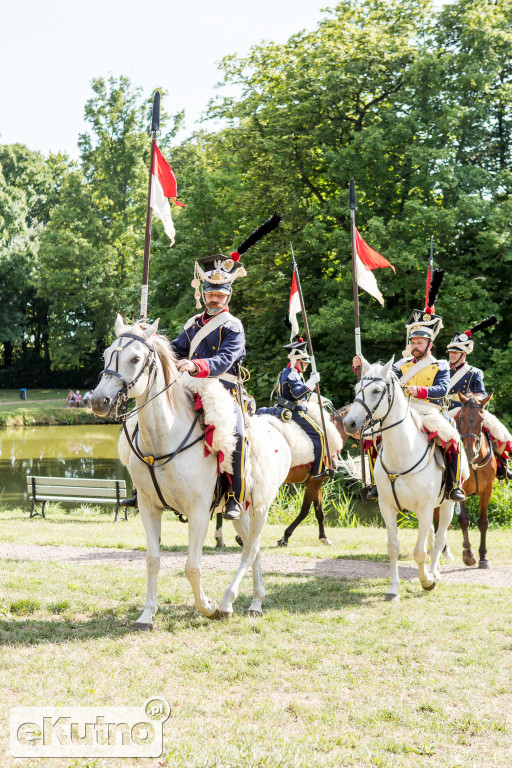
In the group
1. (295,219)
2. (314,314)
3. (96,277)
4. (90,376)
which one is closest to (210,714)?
(314,314)

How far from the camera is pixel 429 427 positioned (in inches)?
344

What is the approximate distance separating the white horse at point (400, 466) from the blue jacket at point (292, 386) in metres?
3.89

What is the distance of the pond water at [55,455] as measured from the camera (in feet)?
81.4

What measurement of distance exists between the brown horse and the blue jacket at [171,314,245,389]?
5129mm

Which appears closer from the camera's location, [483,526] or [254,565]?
[254,565]

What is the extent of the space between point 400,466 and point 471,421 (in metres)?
3.31

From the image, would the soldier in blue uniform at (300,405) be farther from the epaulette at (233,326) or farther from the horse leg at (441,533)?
the epaulette at (233,326)

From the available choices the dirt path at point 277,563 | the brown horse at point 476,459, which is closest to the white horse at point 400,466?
the dirt path at point 277,563

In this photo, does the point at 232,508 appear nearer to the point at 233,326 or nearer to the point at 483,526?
the point at 233,326

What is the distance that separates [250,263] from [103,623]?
63.7ft

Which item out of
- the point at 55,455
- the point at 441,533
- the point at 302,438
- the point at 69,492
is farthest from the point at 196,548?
the point at 55,455

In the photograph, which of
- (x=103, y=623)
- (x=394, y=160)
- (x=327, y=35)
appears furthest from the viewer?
(x=327, y=35)

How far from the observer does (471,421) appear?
36.9 ft

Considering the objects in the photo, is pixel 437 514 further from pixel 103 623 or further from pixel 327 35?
pixel 327 35
